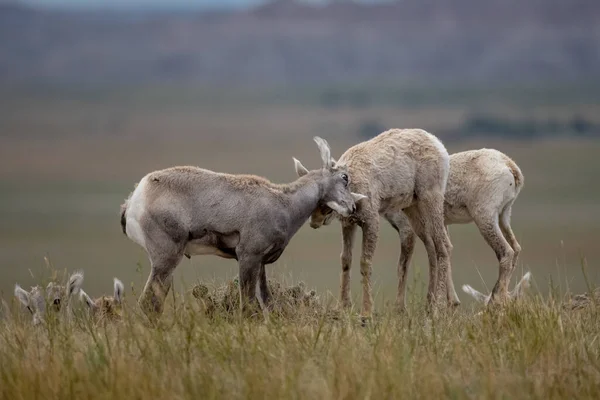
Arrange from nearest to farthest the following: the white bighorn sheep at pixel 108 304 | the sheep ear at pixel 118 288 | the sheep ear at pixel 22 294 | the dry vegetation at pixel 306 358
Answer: the dry vegetation at pixel 306 358 → the sheep ear at pixel 22 294 → the white bighorn sheep at pixel 108 304 → the sheep ear at pixel 118 288

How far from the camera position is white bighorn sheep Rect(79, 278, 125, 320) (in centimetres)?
1348

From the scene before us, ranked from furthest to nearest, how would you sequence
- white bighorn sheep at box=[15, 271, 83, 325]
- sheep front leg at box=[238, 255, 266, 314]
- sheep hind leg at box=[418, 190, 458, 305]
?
sheep hind leg at box=[418, 190, 458, 305]
white bighorn sheep at box=[15, 271, 83, 325]
sheep front leg at box=[238, 255, 266, 314]

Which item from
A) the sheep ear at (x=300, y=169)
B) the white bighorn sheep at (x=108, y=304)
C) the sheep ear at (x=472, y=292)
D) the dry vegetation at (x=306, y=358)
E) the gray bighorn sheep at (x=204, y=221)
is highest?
the sheep ear at (x=300, y=169)

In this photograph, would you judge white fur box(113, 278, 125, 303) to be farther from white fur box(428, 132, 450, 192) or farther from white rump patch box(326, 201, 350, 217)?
white fur box(428, 132, 450, 192)

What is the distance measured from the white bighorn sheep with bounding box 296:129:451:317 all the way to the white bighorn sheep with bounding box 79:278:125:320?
2.81 m

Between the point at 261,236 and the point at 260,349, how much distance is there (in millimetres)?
2328

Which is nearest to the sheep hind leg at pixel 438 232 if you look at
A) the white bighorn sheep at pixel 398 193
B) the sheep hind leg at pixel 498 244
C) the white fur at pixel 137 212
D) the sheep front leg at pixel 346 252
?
the white bighorn sheep at pixel 398 193

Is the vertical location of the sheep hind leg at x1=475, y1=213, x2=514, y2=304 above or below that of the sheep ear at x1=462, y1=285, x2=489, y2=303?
above

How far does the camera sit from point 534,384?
354 inches

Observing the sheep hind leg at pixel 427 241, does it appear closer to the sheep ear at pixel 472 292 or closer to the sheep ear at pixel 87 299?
the sheep ear at pixel 472 292

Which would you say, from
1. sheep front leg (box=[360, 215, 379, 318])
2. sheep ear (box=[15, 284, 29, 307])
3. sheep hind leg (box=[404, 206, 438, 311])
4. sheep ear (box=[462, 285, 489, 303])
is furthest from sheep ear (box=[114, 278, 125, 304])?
sheep ear (box=[462, 285, 489, 303])

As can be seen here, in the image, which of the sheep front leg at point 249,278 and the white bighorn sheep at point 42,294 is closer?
the sheep front leg at point 249,278

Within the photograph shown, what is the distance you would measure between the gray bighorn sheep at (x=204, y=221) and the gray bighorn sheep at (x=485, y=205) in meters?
3.25

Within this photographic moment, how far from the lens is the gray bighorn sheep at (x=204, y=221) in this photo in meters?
11.8
